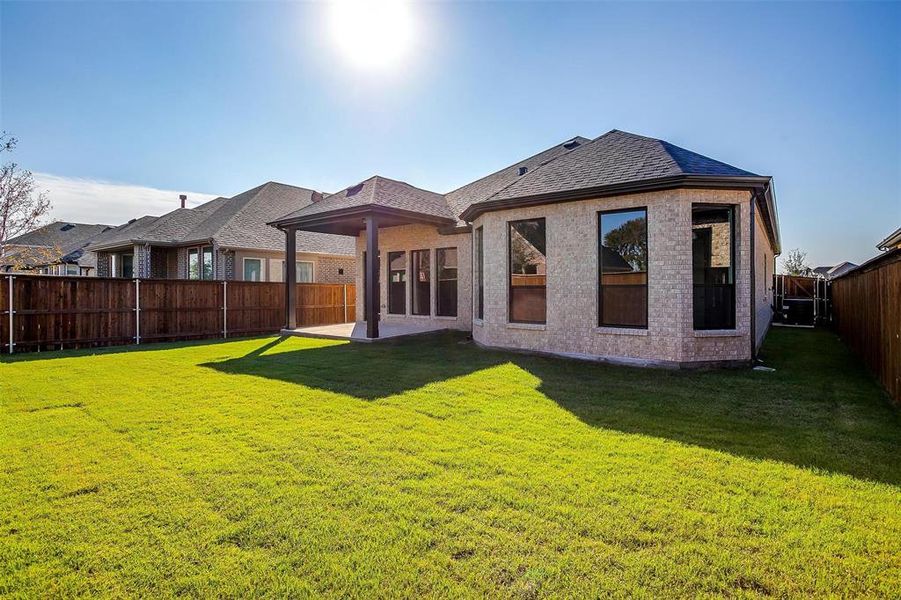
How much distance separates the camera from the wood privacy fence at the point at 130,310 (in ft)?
36.4

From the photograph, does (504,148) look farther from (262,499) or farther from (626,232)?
(262,499)

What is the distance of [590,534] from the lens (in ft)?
9.04

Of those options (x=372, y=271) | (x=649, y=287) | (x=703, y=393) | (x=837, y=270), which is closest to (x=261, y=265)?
(x=372, y=271)

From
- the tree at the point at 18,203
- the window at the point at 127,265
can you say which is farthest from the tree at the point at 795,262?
the tree at the point at 18,203

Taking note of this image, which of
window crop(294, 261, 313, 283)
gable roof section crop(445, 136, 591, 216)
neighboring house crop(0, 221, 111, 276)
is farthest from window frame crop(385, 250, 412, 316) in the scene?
neighboring house crop(0, 221, 111, 276)

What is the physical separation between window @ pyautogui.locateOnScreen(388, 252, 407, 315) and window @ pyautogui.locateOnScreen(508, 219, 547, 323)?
5.53 m

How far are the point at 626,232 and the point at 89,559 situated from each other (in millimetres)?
8569

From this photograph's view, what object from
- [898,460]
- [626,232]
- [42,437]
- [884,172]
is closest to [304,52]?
[626,232]

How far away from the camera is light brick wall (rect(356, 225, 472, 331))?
1342cm

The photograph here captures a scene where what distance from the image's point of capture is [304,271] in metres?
20.3

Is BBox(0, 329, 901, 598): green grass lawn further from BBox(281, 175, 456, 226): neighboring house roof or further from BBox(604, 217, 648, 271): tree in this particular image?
BBox(281, 175, 456, 226): neighboring house roof

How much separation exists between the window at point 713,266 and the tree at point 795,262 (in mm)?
42426

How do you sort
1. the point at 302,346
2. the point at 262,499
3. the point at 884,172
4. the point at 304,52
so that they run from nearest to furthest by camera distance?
the point at 262,499 → the point at 304,52 → the point at 302,346 → the point at 884,172

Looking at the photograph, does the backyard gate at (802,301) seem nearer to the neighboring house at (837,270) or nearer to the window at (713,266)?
the neighboring house at (837,270)
